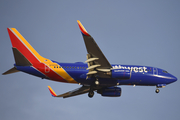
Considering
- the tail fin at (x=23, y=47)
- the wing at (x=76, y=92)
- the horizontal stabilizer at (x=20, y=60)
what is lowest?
the wing at (x=76, y=92)

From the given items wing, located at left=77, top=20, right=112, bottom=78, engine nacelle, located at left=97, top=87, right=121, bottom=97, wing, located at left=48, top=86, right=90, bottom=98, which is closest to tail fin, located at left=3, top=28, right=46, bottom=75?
wing, located at left=48, top=86, right=90, bottom=98

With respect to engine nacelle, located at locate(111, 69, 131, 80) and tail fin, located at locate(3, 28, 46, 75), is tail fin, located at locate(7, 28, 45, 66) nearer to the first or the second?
tail fin, located at locate(3, 28, 46, 75)

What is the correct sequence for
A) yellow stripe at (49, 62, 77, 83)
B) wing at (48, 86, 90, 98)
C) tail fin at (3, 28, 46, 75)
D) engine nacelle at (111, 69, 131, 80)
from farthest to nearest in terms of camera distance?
1. wing at (48, 86, 90, 98)
2. tail fin at (3, 28, 46, 75)
3. yellow stripe at (49, 62, 77, 83)
4. engine nacelle at (111, 69, 131, 80)

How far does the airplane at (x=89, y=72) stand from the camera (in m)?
34.6

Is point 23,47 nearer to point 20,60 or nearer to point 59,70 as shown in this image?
point 20,60

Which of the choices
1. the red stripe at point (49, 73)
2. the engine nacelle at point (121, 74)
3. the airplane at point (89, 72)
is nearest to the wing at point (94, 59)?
the airplane at point (89, 72)

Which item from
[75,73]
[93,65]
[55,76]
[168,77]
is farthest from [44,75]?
[168,77]

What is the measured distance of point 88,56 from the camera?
32.7 metres

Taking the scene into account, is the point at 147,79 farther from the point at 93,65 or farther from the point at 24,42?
the point at 24,42

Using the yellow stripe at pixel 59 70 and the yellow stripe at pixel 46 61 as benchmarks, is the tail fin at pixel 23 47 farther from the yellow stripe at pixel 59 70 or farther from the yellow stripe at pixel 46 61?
the yellow stripe at pixel 59 70

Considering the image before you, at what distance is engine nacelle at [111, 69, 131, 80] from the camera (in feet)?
115

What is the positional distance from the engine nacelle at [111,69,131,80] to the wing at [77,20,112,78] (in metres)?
0.82

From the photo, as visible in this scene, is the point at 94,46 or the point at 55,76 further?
the point at 55,76

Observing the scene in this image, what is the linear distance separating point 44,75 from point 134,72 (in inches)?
489
